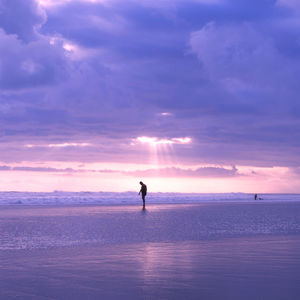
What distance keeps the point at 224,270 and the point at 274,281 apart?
1.20m

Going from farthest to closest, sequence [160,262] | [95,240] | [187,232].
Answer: [187,232] < [95,240] < [160,262]

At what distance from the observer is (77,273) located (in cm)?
872

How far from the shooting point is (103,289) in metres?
7.45

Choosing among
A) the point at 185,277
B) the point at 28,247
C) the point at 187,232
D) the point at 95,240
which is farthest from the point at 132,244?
the point at 185,277

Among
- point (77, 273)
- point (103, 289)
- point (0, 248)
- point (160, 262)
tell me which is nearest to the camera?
point (103, 289)

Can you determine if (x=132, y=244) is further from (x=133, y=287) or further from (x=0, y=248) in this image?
(x=133, y=287)

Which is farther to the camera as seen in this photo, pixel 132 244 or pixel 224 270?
pixel 132 244

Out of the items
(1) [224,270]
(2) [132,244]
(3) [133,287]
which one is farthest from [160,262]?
(2) [132,244]

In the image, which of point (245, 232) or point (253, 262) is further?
point (245, 232)

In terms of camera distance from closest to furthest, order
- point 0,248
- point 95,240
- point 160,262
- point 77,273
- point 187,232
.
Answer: point 77,273, point 160,262, point 0,248, point 95,240, point 187,232

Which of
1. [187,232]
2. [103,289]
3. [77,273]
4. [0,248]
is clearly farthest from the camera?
[187,232]

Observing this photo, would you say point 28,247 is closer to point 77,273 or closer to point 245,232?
point 77,273

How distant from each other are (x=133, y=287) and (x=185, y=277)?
1.14 metres

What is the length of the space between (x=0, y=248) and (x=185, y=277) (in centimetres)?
595
